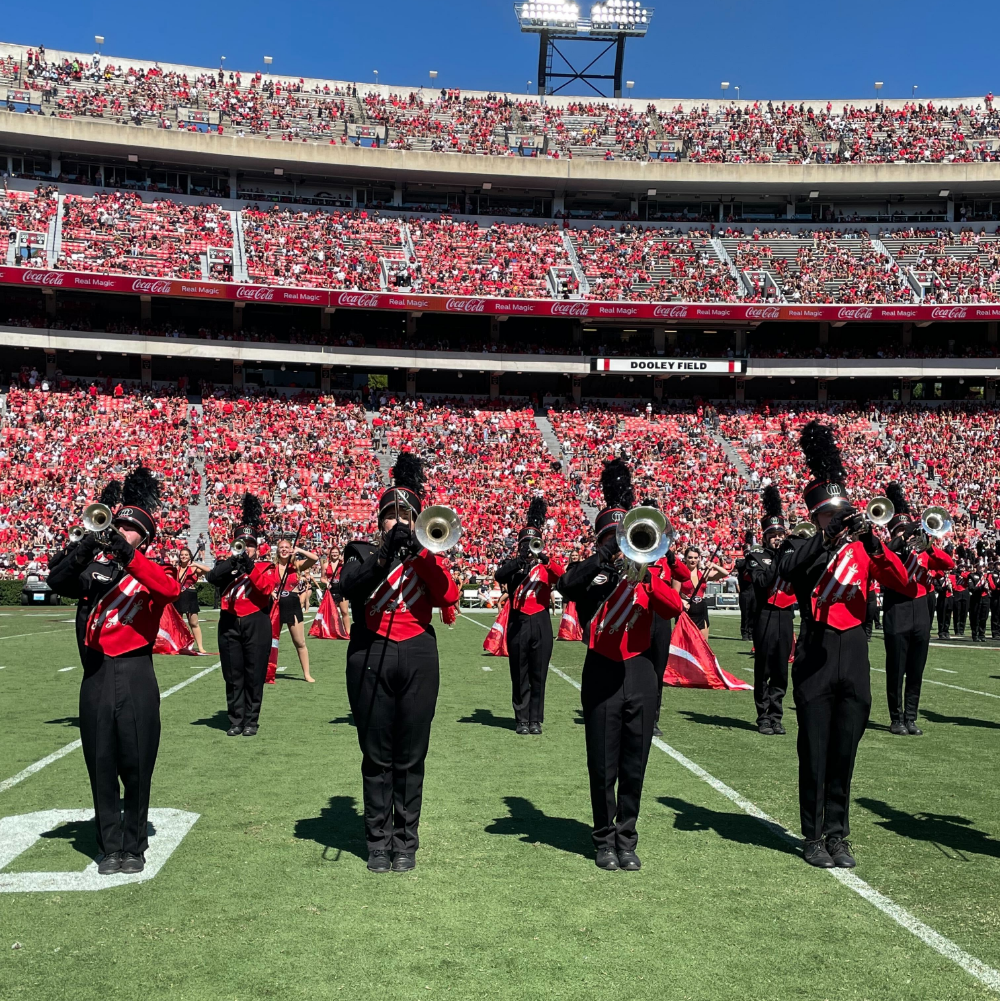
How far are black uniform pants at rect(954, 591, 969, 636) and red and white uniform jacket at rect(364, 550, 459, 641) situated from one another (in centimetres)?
2251

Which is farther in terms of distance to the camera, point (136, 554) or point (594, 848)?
point (594, 848)

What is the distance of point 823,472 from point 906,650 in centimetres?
488

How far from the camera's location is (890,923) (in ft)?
16.2

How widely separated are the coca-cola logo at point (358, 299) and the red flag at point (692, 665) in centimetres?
3191

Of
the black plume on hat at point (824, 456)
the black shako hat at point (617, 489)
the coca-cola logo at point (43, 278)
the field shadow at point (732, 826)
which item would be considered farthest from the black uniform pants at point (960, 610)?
the coca-cola logo at point (43, 278)

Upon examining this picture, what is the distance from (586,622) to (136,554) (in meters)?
2.55

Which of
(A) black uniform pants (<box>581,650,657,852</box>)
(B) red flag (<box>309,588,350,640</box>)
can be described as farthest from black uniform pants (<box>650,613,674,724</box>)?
(B) red flag (<box>309,588,350,640</box>)

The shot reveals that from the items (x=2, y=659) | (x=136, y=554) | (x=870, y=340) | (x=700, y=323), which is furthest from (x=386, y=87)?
(x=136, y=554)

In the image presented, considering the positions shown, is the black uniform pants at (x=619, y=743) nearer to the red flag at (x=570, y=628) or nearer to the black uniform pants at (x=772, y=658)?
the black uniform pants at (x=772, y=658)

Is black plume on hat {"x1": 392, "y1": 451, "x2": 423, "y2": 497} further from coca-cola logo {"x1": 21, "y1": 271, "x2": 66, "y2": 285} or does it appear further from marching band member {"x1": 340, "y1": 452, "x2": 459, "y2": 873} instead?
coca-cola logo {"x1": 21, "y1": 271, "x2": 66, "y2": 285}

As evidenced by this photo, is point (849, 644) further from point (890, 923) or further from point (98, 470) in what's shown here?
point (98, 470)

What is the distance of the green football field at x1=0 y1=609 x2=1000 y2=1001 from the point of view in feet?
14.0

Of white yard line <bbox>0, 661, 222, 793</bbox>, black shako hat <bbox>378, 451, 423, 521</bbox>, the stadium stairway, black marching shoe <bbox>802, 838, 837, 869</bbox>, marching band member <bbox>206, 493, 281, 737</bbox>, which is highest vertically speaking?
the stadium stairway

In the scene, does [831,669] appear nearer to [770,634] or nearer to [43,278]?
[770,634]
